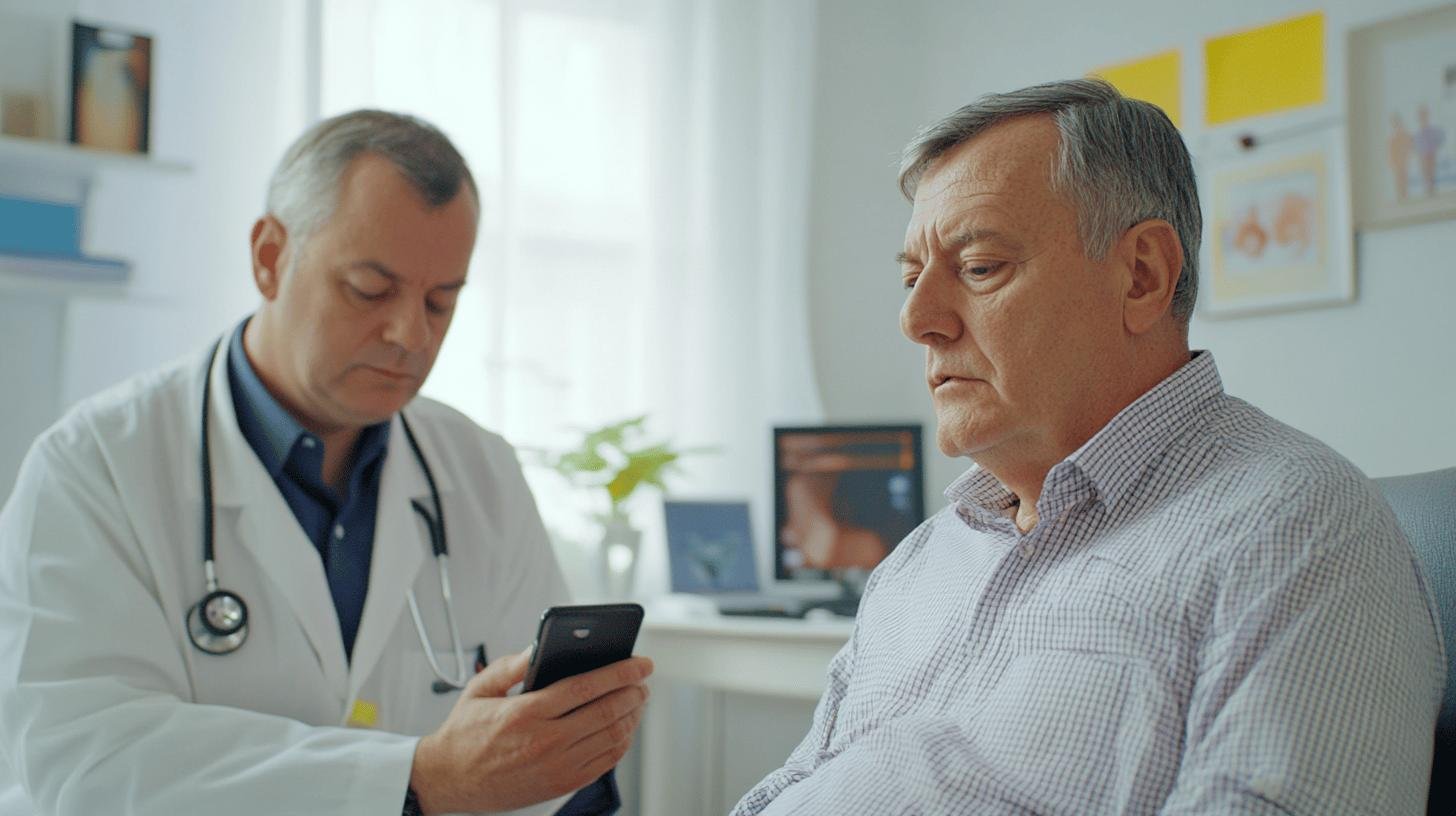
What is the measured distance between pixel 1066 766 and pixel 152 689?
102cm

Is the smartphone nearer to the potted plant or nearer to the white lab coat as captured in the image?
the white lab coat

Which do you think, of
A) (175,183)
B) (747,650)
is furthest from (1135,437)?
(175,183)

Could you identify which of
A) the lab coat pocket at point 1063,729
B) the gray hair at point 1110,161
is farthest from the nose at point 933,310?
the lab coat pocket at point 1063,729

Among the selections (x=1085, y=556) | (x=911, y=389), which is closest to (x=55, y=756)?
(x=1085, y=556)

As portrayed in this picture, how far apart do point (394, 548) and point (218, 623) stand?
0.80 ft

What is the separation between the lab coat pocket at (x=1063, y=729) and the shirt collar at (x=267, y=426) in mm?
995

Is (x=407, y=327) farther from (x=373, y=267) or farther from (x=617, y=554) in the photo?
(x=617, y=554)

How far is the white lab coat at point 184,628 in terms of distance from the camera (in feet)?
4.40

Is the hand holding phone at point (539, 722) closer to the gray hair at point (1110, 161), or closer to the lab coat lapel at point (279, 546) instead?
the lab coat lapel at point (279, 546)

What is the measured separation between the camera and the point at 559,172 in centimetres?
294

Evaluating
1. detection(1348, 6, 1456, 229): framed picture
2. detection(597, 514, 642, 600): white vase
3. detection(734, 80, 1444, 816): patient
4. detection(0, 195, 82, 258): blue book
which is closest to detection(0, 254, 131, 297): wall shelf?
detection(0, 195, 82, 258): blue book

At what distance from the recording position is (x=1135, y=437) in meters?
1.07

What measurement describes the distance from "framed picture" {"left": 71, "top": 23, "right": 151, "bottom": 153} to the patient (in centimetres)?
155

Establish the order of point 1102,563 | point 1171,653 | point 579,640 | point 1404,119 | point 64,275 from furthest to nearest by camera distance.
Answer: point 1404,119 → point 64,275 → point 579,640 → point 1102,563 → point 1171,653
